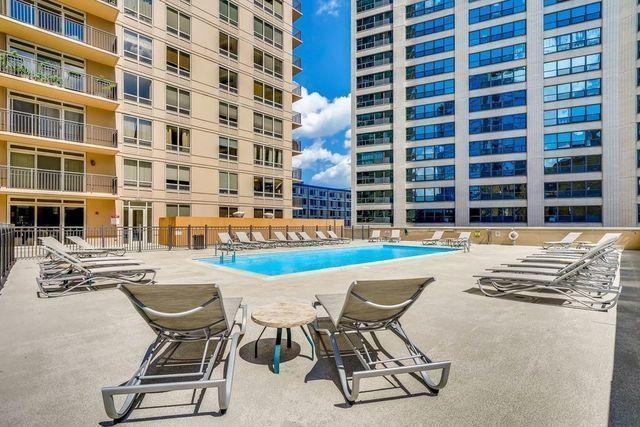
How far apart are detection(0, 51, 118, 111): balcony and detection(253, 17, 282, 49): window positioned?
1540cm

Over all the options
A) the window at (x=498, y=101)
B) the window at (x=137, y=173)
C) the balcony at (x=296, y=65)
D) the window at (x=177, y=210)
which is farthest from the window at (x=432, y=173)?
the window at (x=137, y=173)

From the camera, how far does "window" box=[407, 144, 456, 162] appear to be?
4281 cm

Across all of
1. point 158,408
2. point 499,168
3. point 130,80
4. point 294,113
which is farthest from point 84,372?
point 499,168

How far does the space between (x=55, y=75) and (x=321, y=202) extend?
97.0 metres

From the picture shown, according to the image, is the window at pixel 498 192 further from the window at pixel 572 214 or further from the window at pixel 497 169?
the window at pixel 572 214

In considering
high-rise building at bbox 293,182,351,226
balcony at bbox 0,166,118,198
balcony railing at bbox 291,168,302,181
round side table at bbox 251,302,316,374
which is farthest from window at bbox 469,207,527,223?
high-rise building at bbox 293,182,351,226

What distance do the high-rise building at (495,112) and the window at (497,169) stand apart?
0.12 m

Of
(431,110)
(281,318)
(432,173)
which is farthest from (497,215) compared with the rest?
(281,318)

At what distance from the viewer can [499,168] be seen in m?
39.7

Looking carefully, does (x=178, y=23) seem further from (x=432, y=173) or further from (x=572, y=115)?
(x=572, y=115)

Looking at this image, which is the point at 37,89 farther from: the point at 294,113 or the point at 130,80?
the point at 294,113

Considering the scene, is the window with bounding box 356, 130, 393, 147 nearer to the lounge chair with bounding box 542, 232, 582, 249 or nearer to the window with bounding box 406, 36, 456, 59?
the window with bounding box 406, 36, 456, 59

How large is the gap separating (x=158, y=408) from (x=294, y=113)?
35675mm

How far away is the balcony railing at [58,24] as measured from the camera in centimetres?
1923
